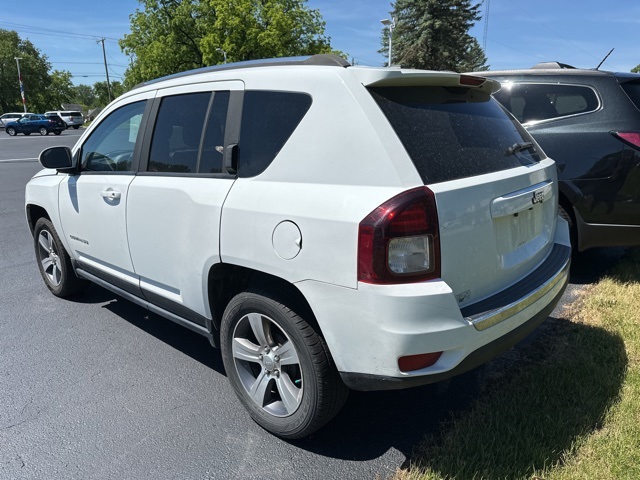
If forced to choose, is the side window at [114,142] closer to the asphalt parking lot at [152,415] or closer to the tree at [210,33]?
the asphalt parking lot at [152,415]

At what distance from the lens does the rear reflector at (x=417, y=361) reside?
200 centimetres

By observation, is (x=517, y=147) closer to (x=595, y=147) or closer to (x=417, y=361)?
(x=417, y=361)

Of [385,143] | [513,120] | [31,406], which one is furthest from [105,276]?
[513,120]

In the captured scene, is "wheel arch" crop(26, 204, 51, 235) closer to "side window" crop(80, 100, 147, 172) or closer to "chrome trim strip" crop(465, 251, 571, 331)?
"side window" crop(80, 100, 147, 172)

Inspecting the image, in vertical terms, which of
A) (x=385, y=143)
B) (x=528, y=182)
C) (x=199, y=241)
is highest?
(x=385, y=143)

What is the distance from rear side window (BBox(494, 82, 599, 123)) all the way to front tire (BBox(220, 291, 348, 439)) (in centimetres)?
374

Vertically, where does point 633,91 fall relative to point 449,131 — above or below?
above

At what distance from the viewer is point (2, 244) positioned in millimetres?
6340

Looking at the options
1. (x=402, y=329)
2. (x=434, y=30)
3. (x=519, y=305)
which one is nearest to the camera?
(x=402, y=329)

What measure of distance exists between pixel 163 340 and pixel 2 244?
3.99 metres

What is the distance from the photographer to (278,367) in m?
2.50

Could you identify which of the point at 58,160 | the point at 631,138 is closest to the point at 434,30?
the point at 631,138

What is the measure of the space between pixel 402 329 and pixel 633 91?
396cm

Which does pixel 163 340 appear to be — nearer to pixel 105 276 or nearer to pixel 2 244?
pixel 105 276
